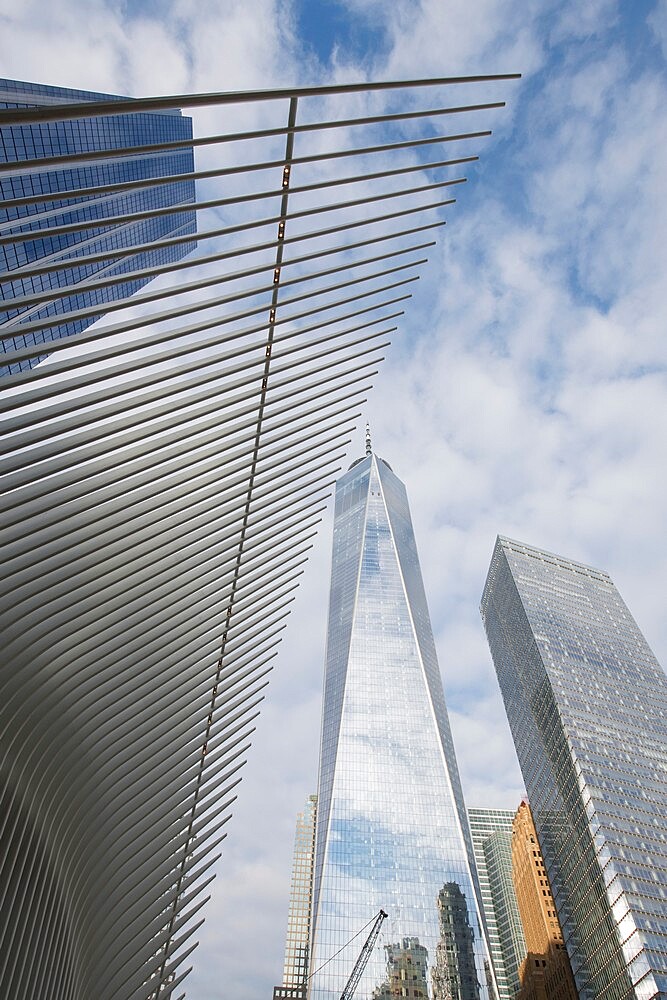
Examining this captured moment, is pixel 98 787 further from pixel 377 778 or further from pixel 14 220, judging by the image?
pixel 377 778

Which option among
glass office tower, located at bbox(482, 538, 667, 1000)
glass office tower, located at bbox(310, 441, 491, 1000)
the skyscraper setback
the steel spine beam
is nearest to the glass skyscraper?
the skyscraper setback

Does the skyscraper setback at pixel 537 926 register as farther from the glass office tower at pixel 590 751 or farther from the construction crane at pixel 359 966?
the construction crane at pixel 359 966

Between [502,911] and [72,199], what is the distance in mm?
152384

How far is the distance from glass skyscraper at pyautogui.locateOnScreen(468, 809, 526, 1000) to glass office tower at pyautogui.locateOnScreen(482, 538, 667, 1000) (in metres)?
46.3

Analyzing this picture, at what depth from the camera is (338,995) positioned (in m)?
90.3

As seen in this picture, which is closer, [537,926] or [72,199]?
[72,199]

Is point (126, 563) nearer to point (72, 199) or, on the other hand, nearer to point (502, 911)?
point (72, 199)

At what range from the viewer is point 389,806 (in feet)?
350

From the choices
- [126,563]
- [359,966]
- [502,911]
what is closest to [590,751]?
[359,966]

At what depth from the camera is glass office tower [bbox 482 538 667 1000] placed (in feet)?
251

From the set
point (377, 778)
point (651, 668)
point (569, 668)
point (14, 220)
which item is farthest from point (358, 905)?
point (14, 220)

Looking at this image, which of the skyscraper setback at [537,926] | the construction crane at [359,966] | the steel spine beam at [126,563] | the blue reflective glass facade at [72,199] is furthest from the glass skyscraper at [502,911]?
the steel spine beam at [126,563]

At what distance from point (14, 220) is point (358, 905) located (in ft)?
303

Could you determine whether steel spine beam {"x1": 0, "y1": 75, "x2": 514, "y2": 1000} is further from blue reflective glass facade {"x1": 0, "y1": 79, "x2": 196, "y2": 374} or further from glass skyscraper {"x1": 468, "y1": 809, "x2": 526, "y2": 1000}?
glass skyscraper {"x1": 468, "y1": 809, "x2": 526, "y2": 1000}
